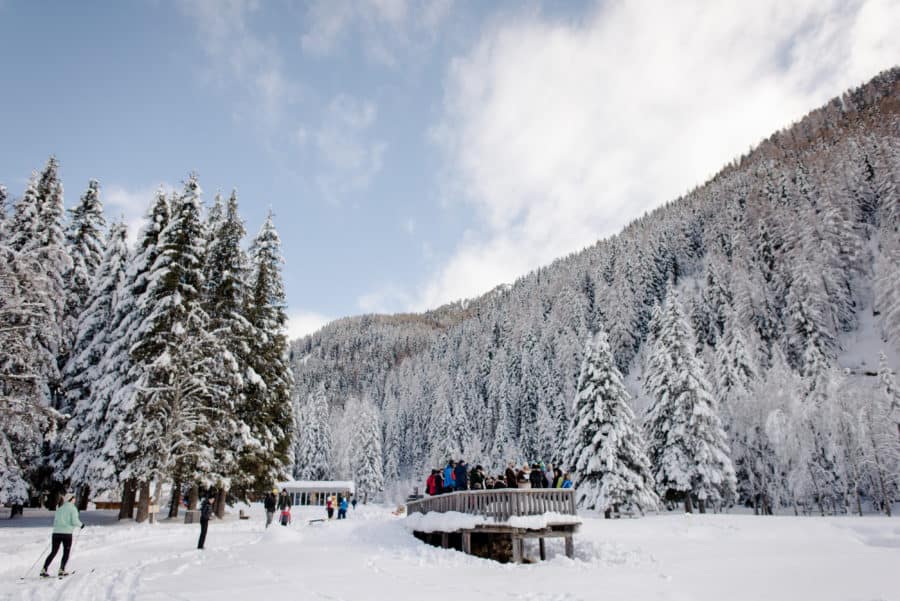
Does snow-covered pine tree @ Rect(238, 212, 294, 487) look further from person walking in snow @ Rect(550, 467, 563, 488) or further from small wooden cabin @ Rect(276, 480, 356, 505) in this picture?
small wooden cabin @ Rect(276, 480, 356, 505)

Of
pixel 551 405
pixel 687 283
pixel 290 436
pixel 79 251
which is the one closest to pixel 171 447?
pixel 290 436

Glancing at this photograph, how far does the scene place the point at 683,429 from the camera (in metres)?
37.5

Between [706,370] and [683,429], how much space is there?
89.3ft

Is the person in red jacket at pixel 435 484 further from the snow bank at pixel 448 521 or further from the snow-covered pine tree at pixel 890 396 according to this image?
the snow-covered pine tree at pixel 890 396

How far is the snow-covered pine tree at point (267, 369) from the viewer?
29.3 m

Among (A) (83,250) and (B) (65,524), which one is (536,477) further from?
(A) (83,250)

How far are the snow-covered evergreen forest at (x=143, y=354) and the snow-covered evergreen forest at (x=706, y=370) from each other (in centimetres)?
2135

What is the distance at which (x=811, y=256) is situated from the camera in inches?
2790

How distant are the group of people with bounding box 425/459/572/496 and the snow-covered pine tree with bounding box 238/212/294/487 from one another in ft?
39.2

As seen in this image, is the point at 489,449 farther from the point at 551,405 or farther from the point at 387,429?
the point at 387,429

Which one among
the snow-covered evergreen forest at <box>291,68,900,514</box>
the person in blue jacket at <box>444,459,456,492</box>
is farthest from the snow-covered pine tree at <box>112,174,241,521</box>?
the snow-covered evergreen forest at <box>291,68,900,514</box>

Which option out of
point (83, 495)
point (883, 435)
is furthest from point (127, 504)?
point (883, 435)

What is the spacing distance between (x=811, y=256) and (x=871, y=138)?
5151cm

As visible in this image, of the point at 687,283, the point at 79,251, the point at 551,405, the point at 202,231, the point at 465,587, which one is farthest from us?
the point at 687,283
